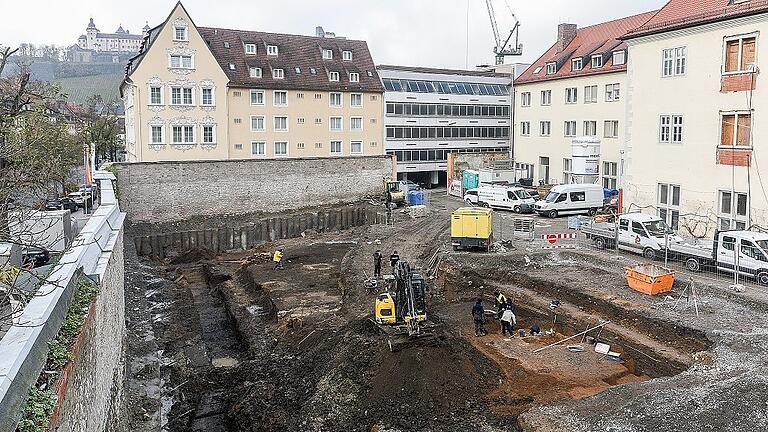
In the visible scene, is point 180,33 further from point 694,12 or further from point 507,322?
point 507,322

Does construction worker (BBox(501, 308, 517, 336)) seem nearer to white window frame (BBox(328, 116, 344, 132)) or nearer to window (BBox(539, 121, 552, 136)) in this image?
window (BBox(539, 121, 552, 136))

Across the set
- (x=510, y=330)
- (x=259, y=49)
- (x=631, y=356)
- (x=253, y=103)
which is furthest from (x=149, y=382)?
(x=259, y=49)

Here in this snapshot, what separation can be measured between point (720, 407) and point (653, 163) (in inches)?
696

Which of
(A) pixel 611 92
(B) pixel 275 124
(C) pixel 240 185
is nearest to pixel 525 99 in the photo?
(A) pixel 611 92

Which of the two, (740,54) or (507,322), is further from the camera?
(740,54)

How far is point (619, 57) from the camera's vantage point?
43.8 metres

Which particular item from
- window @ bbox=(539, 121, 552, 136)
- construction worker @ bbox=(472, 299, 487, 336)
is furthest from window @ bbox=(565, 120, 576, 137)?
construction worker @ bbox=(472, 299, 487, 336)

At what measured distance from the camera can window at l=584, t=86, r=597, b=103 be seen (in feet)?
149

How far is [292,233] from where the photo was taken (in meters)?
40.6

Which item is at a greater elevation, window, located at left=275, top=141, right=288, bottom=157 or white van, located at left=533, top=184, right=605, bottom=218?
window, located at left=275, top=141, right=288, bottom=157

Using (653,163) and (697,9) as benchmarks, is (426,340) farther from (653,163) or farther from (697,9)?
(697,9)

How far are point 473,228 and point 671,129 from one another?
9433mm

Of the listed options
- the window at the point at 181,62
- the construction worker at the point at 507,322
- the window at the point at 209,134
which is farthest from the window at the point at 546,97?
the construction worker at the point at 507,322

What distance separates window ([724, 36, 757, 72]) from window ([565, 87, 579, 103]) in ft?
72.2
